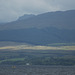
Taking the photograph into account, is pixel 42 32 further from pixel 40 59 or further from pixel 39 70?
pixel 39 70

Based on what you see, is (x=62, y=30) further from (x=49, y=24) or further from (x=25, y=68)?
(x=25, y=68)

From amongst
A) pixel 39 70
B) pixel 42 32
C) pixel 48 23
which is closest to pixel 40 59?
pixel 39 70

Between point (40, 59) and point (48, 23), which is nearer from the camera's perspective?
point (40, 59)

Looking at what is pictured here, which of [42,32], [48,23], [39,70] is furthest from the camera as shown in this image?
[48,23]

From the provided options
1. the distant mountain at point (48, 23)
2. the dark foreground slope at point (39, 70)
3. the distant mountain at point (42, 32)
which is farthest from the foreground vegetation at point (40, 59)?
the distant mountain at point (48, 23)

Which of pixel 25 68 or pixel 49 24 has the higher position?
pixel 49 24

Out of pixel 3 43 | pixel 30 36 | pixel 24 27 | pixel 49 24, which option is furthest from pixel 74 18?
pixel 3 43

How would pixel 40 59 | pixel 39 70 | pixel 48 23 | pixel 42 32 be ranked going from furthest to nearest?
pixel 48 23, pixel 42 32, pixel 40 59, pixel 39 70

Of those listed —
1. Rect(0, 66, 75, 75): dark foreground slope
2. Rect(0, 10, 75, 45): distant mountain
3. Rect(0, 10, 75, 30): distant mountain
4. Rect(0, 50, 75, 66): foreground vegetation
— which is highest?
Rect(0, 10, 75, 30): distant mountain

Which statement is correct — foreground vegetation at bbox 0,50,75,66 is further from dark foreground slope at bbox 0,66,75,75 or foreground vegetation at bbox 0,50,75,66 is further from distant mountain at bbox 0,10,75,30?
distant mountain at bbox 0,10,75,30

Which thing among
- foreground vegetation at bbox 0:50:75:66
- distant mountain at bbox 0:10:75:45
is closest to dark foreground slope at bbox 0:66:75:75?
foreground vegetation at bbox 0:50:75:66

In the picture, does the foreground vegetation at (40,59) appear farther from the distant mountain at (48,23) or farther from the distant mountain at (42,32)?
the distant mountain at (48,23)
